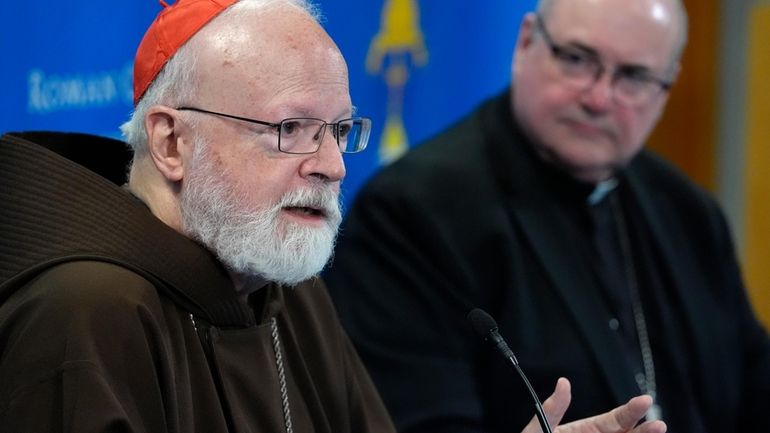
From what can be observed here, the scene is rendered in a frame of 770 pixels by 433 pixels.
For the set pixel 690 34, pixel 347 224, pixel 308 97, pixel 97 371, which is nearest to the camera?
pixel 97 371

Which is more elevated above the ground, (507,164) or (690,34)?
(690,34)

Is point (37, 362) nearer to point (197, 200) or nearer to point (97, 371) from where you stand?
point (97, 371)

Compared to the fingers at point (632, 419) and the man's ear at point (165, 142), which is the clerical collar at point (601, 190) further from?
the man's ear at point (165, 142)

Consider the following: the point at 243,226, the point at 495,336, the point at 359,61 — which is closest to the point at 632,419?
the point at 495,336

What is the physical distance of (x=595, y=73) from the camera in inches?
125

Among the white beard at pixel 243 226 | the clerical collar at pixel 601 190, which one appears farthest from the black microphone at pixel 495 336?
the clerical collar at pixel 601 190

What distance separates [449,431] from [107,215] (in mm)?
1071

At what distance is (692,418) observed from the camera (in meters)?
3.22

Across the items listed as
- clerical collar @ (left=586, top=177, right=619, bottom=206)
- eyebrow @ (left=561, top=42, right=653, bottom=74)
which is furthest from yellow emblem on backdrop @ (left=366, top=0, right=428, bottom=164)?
eyebrow @ (left=561, top=42, right=653, bottom=74)

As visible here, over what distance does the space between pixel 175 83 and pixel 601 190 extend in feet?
5.02

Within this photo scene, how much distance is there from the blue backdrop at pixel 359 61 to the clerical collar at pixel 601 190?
767 millimetres

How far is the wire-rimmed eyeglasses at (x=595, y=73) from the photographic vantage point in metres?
3.15

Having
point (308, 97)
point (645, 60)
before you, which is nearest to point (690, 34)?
point (645, 60)

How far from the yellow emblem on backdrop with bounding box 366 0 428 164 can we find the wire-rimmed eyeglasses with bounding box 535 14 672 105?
776 millimetres
